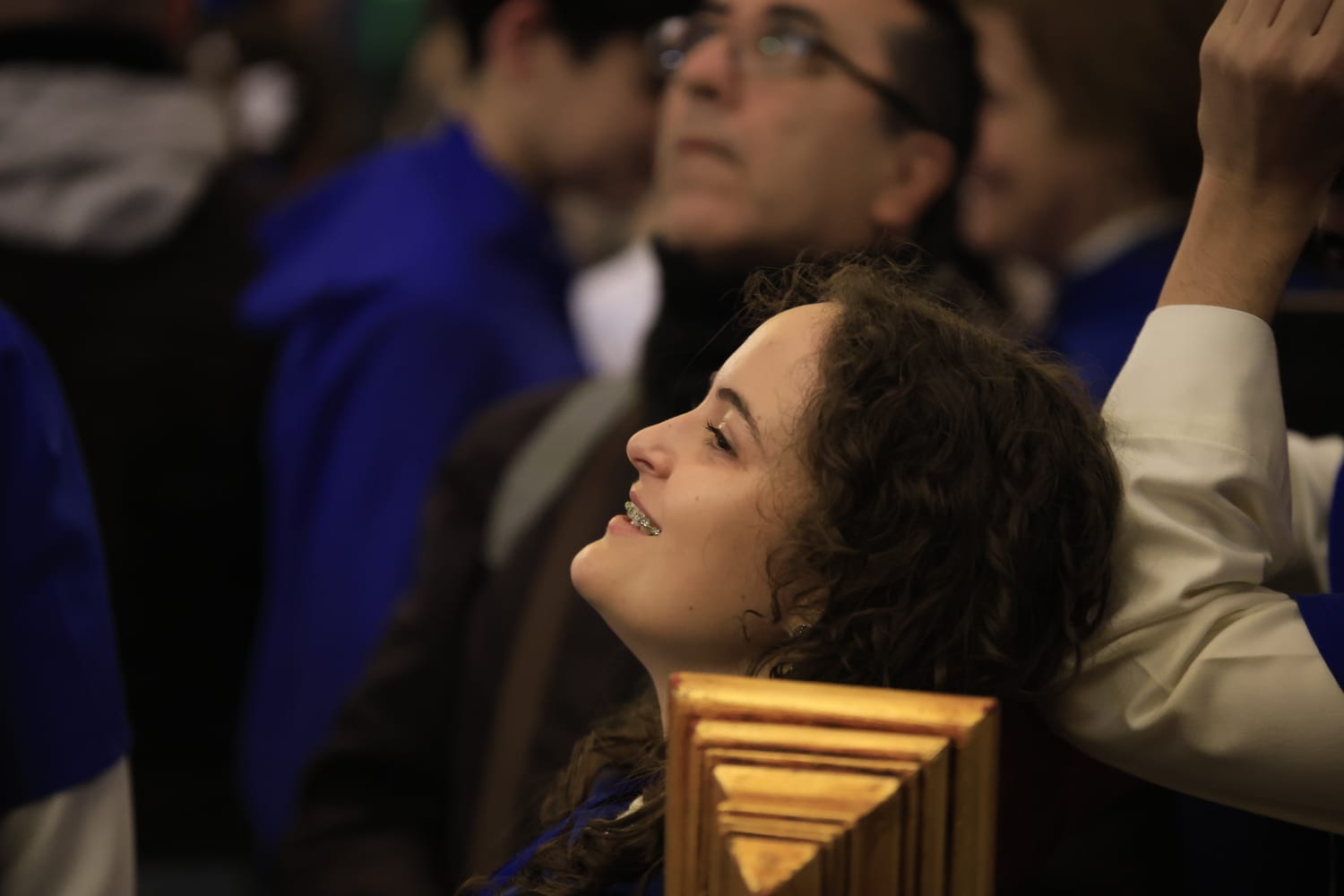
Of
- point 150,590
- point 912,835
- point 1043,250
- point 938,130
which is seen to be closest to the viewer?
point 912,835

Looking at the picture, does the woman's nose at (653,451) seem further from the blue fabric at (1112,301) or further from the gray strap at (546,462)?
the blue fabric at (1112,301)

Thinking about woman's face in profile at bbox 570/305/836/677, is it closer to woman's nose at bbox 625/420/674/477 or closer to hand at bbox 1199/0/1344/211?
woman's nose at bbox 625/420/674/477

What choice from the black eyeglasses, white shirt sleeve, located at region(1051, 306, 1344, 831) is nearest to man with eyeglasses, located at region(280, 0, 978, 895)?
the black eyeglasses

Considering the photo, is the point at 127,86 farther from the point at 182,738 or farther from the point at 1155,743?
the point at 1155,743

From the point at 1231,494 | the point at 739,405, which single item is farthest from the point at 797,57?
the point at 1231,494

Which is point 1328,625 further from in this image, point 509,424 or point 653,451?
point 509,424

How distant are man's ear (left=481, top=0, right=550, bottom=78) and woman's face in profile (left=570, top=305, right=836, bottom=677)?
181 centimetres

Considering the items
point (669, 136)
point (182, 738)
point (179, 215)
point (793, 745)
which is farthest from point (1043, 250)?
point (793, 745)

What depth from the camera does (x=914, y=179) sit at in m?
2.18

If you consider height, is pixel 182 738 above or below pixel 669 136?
below

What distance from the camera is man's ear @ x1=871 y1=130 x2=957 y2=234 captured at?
217 cm

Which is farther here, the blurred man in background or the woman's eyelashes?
the blurred man in background

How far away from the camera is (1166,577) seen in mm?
1254

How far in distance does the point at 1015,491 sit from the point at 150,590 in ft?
6.13
